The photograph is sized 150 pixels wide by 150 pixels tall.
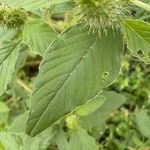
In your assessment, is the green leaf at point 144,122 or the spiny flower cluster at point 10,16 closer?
the spiny flower cluster at point 10,16

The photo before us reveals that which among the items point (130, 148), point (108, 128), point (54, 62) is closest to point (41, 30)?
point (54, 62)

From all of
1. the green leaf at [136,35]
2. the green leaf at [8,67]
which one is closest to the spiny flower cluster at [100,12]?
the green leaf at [136,35]

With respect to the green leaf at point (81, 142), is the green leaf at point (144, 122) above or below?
below

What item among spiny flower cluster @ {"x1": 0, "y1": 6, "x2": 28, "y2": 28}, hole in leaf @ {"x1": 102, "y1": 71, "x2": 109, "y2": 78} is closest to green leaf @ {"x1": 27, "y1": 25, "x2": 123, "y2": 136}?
hole in leaf @ {"x1": 102, "y1": 71, "x2": 109, "y2": 78}

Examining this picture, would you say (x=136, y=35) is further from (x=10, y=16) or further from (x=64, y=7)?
(x=10, y=16)

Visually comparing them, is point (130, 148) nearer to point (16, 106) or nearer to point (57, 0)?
point (16, 106)

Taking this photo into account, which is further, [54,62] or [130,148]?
[130,148]

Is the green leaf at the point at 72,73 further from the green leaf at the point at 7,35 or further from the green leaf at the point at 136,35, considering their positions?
the green leaf at the point at 7,35
